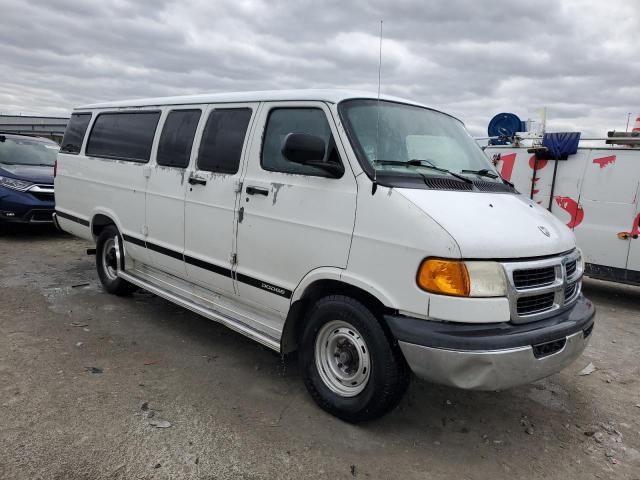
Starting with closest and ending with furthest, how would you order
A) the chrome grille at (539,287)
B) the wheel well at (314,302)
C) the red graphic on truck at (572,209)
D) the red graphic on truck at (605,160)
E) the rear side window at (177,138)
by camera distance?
the chrome grille at (539,287) < the wheel well at (314,302) < the rear side window at (177,138) < the red graphic on truck at (605,160) < the red graphic on truck at (572,209)

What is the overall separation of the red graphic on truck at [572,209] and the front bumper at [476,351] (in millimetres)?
4806

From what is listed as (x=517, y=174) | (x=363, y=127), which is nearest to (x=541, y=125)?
(x=517, y=174)

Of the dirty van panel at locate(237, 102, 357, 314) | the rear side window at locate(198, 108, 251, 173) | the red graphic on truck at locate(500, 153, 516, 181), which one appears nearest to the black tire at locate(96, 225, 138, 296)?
the rear side window at locate(198, 108, 251, 173)

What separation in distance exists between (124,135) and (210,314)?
2.44 metres

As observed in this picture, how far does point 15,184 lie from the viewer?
28.8 feet

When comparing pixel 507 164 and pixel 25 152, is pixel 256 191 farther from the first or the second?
pixel 25 152

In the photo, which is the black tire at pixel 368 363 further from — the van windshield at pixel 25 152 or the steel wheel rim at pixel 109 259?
the van windshield at pixel 25 152

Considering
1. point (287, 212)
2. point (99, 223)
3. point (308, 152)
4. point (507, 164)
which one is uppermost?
point (308, 152)

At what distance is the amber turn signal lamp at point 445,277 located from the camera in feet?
9.29

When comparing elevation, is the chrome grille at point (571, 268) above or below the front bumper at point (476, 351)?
above

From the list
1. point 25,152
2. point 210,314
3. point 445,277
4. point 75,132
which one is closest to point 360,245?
point 445,277

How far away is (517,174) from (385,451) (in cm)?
602

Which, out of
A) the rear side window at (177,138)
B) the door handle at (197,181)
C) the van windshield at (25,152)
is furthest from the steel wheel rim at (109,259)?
the van windshield at (25,152)

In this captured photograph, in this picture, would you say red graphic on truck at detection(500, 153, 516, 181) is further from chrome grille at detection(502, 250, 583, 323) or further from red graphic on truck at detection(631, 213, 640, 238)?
chrome grille at detection(502, 250, 583, 323)
